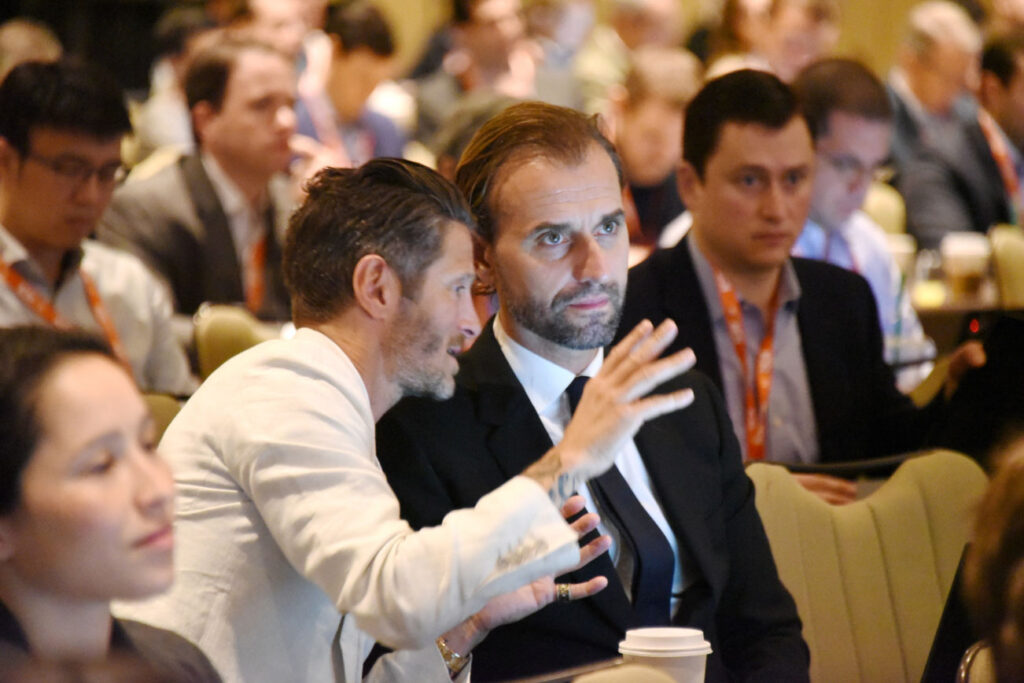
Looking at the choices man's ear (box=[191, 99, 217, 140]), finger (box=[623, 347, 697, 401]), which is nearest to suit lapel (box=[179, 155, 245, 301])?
man's ear (box=[191, 99, 217, 140])

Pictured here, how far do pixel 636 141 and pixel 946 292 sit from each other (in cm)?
146

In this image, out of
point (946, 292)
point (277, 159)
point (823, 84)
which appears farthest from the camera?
point (946, 292)

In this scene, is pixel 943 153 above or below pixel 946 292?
above

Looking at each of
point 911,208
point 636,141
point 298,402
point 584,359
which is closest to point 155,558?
point 298,402

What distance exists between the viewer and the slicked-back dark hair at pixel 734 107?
124 inches

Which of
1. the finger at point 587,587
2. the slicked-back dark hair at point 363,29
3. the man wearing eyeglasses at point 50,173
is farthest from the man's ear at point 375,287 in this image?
the slicked-back dark hair at point 363,29

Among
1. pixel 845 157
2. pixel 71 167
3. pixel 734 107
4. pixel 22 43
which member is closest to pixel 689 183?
pixel 734 107

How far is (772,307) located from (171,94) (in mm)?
4133

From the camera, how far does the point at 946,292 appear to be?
5.04 metres

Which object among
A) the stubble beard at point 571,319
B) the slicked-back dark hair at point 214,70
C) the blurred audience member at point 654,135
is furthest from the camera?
the blurred audience member at point 654,135

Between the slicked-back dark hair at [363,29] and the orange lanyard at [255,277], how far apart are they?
7.05ft

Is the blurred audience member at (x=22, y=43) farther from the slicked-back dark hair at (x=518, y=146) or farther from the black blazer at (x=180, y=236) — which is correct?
the slicked-back dark hair at (x=518, y=146)

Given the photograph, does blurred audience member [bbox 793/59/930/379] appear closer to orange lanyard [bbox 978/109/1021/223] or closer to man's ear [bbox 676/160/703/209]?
man's ear [bbox 676/160/703/209]

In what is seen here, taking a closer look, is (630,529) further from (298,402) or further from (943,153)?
(943,153)
